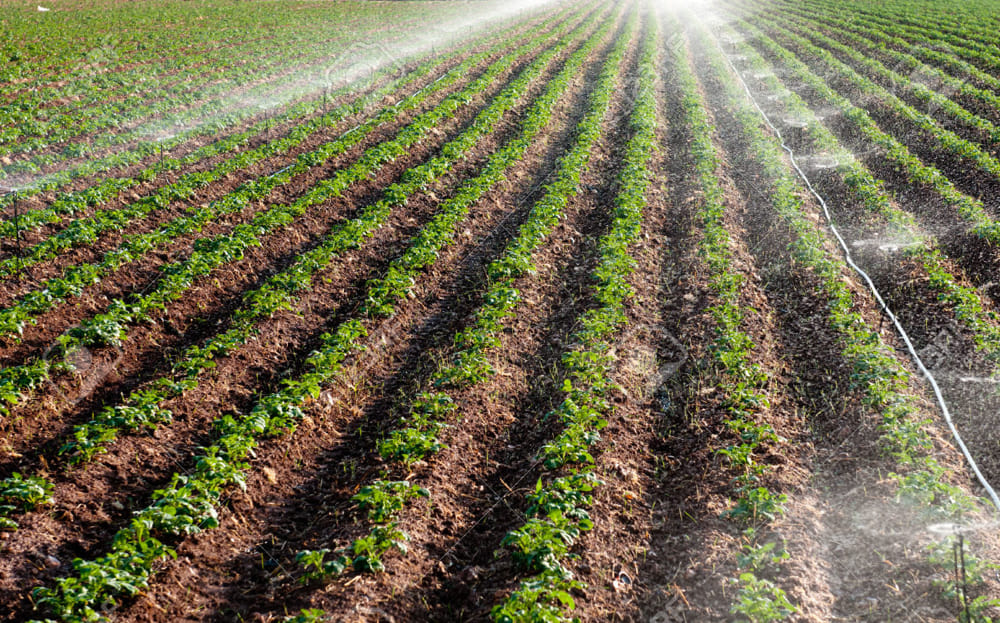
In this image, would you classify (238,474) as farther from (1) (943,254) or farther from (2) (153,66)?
(2) (153,66)

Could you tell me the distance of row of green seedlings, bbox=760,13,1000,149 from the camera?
17609 mm

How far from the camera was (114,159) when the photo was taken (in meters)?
14.8

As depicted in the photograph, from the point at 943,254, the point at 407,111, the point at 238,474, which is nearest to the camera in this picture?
the point at 238,474

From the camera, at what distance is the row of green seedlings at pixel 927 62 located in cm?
2148

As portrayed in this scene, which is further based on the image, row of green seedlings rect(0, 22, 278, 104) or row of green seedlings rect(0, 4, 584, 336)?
row of green seedlings rect(0, 22, 278, 104)

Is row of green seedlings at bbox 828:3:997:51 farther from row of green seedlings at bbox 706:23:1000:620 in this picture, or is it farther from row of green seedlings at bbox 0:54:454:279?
row of green seedlings at bbox 0:54:454:279

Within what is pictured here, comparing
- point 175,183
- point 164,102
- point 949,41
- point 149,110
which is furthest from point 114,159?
point 949,41

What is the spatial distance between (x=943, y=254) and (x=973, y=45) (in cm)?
2541

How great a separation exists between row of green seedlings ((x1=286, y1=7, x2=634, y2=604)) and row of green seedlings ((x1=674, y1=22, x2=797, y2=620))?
2784 mm

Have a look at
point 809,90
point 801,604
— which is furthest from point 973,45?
point 801,604

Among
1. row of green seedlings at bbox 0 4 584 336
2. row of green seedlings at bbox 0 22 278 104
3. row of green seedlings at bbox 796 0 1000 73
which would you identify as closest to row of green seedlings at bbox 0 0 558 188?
row of green seedlings at bbox 0 4 584 336

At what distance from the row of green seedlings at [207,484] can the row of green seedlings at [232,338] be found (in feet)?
2.48

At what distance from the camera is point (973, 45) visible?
95.3 feet

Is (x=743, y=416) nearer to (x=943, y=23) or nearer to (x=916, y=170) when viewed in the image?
(x=916, y=170)
